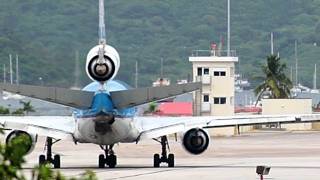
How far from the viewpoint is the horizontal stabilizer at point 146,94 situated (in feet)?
107

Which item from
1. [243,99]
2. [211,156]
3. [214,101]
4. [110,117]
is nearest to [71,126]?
[110,117]

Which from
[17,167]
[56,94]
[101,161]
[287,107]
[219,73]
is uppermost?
[219,73]

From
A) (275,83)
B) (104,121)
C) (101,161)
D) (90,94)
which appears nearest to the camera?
(104,121)

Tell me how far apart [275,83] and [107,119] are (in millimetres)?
75330

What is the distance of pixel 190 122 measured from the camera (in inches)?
1463

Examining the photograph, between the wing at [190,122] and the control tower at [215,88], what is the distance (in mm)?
48625

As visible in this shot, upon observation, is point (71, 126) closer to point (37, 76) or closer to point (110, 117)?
point (110, 117)

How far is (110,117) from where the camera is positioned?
33.6 m

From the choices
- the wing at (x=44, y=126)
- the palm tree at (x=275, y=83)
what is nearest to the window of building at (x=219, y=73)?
the palm tree at (x=275, y=83)

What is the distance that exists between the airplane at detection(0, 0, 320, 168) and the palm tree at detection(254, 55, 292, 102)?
225ft

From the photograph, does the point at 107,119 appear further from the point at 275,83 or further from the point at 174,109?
the point at 174,109

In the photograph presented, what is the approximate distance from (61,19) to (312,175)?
2771 inches

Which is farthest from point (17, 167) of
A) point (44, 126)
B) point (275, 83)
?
point (275, 83)

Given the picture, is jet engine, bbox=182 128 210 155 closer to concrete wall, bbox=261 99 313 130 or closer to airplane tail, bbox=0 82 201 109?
airplane tail, bbox=0 82 201 109
